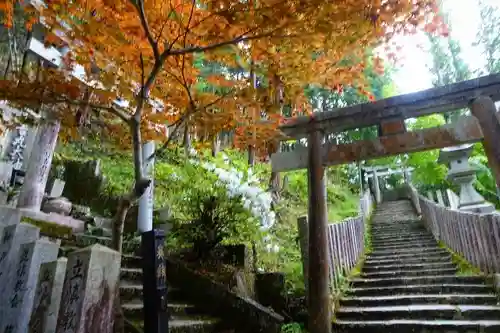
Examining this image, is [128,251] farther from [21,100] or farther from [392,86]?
[392,86]

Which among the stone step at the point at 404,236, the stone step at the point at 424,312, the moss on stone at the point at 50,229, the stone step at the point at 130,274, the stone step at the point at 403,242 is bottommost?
the stone step at the point at 424,312

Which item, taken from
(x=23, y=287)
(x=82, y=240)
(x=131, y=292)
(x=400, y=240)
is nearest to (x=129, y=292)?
(x=131, y=292)

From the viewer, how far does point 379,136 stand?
6.47 metres

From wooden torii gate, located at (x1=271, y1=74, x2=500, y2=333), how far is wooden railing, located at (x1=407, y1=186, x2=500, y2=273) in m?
2.55

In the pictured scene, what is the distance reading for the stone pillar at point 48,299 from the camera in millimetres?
3245

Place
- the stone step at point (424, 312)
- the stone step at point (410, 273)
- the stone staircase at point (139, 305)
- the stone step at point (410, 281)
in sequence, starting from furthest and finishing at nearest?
the stone step at point (410, 273)
the stone step at point (410, 281)
the stone step at point (424, 312)
the stone staircase at point (139, 305)

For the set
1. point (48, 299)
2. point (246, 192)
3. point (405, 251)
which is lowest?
point (48, 299)

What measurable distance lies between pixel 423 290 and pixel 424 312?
1456mm

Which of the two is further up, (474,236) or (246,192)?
(246,192)

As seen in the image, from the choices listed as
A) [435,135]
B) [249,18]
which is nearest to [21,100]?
[249,18]

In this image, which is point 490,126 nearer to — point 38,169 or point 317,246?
point 317,246

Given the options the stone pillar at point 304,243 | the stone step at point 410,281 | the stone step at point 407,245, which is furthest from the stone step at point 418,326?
the stone step at point 407,245

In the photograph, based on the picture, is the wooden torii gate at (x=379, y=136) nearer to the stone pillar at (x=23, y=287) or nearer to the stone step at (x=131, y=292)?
the stone step at (x=131, y=292)

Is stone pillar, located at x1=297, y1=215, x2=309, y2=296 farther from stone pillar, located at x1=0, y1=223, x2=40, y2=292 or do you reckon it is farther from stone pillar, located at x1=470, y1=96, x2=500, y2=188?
stone pillar, located at x1=0, y1=223, x2=40, y2=292
